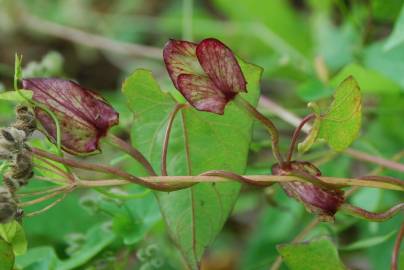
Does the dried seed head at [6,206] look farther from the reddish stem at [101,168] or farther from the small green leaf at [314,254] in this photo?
the small green leaf at [314,254]

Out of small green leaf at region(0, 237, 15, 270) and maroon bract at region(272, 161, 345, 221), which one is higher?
maroon bract at region(272, 161, 345, 221)

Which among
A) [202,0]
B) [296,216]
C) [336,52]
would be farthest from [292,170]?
[202,0]

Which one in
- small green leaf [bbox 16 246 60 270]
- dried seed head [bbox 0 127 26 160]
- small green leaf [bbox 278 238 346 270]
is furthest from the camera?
small green leaf [bbox 16 246 60 270]

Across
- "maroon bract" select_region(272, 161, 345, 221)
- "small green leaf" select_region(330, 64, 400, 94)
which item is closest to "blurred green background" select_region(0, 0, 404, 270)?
"small green leaf" select_region(330, 64, 400, 94)

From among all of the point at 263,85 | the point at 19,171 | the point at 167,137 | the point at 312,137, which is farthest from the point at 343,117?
the point at 263,85

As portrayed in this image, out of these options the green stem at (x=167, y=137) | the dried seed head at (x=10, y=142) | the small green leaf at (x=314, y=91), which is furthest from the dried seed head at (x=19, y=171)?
the small green leaf at (x=314, y=91)

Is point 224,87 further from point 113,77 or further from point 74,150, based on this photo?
point 113,77

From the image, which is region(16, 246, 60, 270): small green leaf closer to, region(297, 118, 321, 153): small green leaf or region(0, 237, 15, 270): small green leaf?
region(0, 237, 15, 270): small green leaf
